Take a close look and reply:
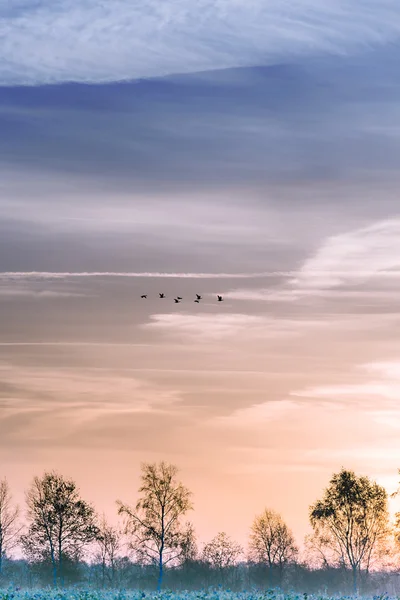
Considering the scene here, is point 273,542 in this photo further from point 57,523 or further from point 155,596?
point 155,596

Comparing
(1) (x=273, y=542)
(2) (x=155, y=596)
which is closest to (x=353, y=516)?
(1) (x=273, y=542)

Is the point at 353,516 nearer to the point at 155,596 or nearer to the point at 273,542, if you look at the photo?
the point at 273,542

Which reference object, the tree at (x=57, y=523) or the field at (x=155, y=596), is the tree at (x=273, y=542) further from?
the field at (x=155, y=596)

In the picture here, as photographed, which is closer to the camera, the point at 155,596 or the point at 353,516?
the point at 155,596

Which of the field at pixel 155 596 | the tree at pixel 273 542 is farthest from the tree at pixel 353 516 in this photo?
the field at pixel 155 596

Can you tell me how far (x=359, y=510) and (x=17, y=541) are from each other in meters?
37.4

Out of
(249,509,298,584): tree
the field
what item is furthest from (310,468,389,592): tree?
the field

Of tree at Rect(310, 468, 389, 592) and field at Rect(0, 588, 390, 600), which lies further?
tree at Rect(310, 468, 389, 592)

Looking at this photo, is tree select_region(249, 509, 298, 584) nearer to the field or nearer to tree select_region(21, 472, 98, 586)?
tree select_region(21, 472, 98, 586)

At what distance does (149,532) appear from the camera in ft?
285

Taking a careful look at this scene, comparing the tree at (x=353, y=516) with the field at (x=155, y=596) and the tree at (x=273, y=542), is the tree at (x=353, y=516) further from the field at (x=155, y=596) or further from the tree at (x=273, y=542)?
the field at (x=155, y=596)

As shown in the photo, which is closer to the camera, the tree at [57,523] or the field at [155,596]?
the field at [155,596]

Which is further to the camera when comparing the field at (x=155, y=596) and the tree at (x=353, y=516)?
the tree at (x=353, y=516)

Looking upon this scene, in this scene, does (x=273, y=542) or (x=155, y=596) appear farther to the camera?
(x=273, y=542)
